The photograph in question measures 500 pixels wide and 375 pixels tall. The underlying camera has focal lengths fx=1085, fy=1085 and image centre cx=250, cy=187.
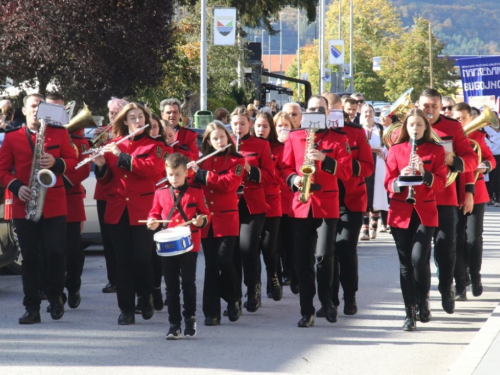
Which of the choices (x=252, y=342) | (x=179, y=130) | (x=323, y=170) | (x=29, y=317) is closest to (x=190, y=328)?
(x=252, y=342)

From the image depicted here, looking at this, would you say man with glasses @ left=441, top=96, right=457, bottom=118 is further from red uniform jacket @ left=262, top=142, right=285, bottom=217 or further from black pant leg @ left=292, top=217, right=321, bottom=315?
black pant leg @ left=292, top=217, right=321, bottom=315

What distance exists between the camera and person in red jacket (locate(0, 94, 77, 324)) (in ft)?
30.4

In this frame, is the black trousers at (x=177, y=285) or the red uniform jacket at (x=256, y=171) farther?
the red uniform jacket at (x=256, y=171)

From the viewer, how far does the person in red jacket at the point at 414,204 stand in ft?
29.1

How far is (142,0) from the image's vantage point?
26188 millimetres

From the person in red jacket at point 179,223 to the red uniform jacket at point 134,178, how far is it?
410 mm

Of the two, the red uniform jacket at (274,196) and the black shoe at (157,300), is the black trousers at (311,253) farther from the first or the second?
the black shoe at (157,300)

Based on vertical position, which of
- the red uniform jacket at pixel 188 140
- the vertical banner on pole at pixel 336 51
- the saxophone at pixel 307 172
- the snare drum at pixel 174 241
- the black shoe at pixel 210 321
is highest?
the vertical banner on pole at pixel 336 51

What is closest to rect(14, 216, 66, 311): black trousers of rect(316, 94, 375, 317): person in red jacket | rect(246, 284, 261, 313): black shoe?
rect(246, 284, 261, 313): black shoe

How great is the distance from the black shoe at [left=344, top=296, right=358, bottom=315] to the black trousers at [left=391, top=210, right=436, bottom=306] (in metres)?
0.92

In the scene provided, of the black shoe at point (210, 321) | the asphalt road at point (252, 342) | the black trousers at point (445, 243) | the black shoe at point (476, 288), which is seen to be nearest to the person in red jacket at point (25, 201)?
the asphalt road at point (252, 342)

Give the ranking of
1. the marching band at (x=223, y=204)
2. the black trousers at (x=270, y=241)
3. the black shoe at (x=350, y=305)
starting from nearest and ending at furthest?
the marching band at (x=223, y=204), the black shoe at (x=350, y=305), the black trousers at (x=270, y=241)

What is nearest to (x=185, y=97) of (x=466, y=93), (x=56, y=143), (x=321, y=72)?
(x=321, y=72)

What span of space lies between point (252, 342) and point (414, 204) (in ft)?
5.70
